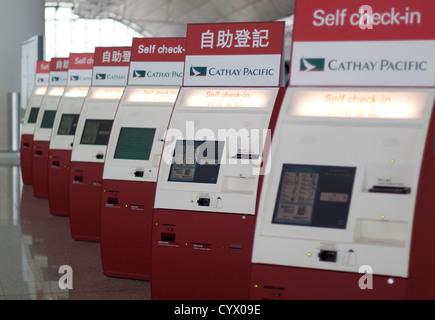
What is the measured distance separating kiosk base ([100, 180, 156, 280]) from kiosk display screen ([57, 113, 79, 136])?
10.9 ft

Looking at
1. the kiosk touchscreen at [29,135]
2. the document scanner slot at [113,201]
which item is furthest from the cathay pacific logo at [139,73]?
the kiosk touchscreen at [29,135]

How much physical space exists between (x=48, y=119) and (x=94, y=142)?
359cm

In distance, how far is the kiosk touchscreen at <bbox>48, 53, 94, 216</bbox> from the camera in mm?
8102

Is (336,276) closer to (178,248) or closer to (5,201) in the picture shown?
(178,248)

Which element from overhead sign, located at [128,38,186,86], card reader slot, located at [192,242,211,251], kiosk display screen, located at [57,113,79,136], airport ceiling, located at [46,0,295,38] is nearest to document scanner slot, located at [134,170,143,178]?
overhead sign, located at [128,38,186,86]

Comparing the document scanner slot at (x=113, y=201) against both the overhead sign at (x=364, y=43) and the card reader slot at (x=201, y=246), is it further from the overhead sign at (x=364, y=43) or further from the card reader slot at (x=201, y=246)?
the overhead sign at (x=364, y=43)

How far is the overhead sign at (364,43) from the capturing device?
9.78 ft

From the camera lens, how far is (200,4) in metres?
25.5

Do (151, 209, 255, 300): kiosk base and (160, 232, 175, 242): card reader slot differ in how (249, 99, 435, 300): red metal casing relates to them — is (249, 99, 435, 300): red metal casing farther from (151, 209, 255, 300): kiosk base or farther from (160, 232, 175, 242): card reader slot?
(160, 232, 175, 242): card reader slot

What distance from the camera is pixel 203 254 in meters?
3.97

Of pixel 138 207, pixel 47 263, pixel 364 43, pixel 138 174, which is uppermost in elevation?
pixel 364 43

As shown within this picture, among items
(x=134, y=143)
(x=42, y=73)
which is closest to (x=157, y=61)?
(x=134, y=143)

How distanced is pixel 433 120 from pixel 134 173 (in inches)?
113

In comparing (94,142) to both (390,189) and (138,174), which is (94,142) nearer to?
(138,174)
